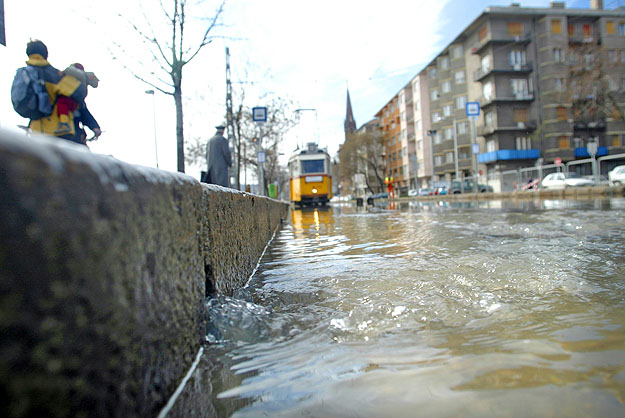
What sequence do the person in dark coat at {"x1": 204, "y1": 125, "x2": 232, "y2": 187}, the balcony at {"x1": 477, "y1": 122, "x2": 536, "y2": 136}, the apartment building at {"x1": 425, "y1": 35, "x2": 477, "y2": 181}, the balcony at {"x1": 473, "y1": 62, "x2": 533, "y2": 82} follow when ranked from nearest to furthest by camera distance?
the person in dark coat at {"x1": 204, "y1": 125, "x2": 232, "y2": 187}
the balcony at {"x1": 473, "y1": 62, "x2": 533, "y2": 82}
the balcony at {"x1": 477, "y1": 122, "x2": 536, "y2": 136}
the apartment building at {"x1": 425, "y1": 35, "x2": 477, "y2": 181}

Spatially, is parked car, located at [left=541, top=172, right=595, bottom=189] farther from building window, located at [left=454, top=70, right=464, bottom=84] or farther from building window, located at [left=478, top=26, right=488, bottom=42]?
building window, located at [left=454, top=70, right=464, bottom=84]

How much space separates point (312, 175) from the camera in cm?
2284

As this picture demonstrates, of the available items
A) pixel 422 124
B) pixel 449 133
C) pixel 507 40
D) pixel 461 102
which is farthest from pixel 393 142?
pixel 507 40

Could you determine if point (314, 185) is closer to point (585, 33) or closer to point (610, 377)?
point (610, 377)

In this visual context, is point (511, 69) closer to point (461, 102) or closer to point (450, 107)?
point (461, 102)

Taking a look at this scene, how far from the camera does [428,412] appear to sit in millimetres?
1215

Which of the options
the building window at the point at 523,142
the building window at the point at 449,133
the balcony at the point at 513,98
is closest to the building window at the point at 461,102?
the building window at the point at 449,133

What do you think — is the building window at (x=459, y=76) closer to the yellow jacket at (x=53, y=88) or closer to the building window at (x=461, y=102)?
the building window at (x=461, y=102)

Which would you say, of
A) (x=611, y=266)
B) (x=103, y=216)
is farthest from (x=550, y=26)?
(x=103, y=216)

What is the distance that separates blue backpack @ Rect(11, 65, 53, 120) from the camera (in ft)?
11.7

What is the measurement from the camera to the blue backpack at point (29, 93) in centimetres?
358

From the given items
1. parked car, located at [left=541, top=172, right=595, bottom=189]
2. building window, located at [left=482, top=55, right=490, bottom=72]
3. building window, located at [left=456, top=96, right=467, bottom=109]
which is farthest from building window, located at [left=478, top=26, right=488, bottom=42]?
parked car, located at [left=541, top=172, right=595, bottom=189]

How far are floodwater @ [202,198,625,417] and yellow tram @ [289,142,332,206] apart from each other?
1947 cm

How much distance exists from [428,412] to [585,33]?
53743mm
